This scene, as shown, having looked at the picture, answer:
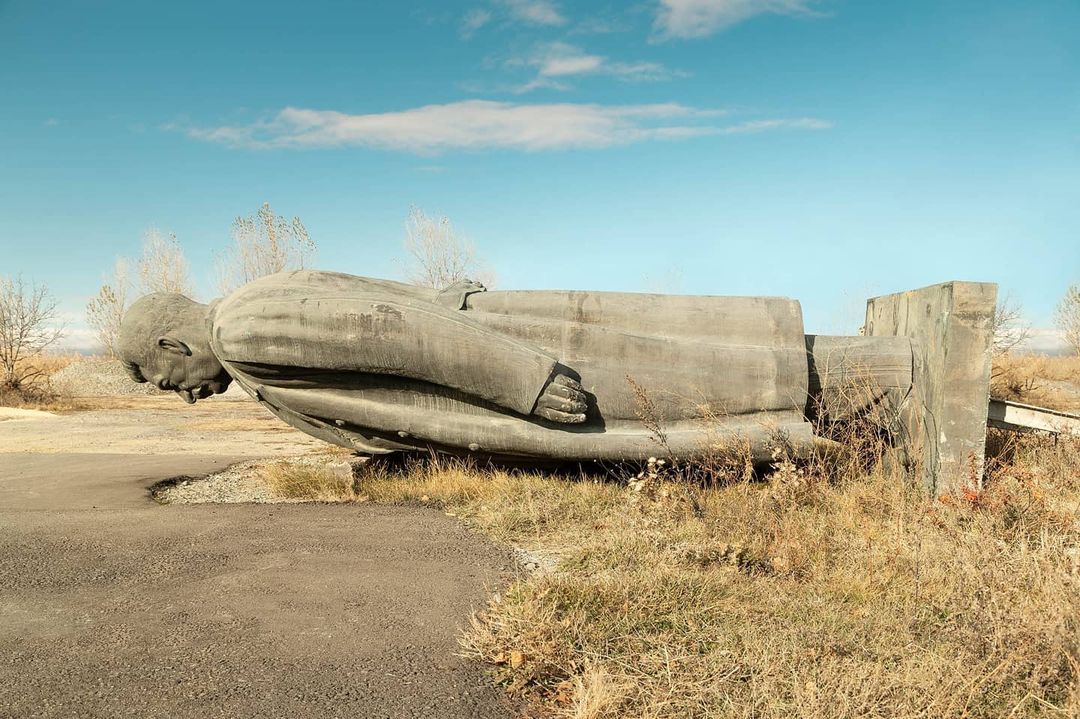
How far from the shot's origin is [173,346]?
17.6 feet

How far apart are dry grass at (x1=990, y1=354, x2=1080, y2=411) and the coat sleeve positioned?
6.21m

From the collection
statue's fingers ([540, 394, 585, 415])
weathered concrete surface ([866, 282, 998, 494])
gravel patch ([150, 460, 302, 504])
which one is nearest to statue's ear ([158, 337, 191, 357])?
gravel patch ([150, 460, 302, 504])

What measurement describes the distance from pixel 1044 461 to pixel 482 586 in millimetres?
4257

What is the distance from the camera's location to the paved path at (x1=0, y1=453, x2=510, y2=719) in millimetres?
2354

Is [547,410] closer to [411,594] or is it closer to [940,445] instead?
[411,594]

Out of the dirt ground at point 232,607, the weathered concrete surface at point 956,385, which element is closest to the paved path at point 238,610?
the dirt ground at point 232,607

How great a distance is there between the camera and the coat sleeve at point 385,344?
477 centimetres

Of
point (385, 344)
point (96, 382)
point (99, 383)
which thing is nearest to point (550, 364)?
point (385, 344)

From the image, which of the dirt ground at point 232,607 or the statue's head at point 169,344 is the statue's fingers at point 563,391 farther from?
the statue's head at point 169,344

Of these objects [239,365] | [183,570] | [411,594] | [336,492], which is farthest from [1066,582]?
[239,365]

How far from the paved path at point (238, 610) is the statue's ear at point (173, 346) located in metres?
1.09

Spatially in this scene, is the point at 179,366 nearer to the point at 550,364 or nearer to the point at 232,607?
the point at 550,364

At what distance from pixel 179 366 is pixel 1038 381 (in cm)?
1160

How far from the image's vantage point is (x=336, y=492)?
527 centimetres
